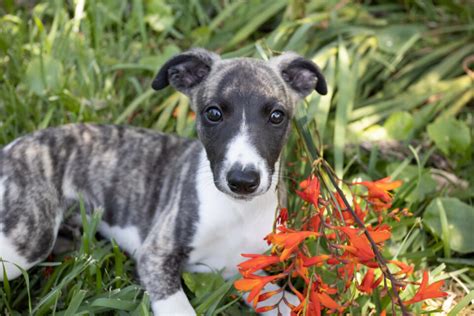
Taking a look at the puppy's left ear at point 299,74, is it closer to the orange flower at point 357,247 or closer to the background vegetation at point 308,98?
the background vegetation at point 308,98

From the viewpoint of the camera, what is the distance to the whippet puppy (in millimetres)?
3367

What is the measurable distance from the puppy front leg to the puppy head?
70 cm

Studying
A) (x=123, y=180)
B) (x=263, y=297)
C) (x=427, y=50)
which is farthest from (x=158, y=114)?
(x=263, y=297)

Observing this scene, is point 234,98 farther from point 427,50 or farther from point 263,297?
point 427,50

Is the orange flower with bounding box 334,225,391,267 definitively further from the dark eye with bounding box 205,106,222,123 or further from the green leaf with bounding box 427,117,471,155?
the green leaf with bounding box 427,117,471,155

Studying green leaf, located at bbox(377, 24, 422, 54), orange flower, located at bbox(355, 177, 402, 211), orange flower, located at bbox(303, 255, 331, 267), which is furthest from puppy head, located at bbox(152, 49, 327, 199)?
green leaf, located at bbox(377, 24, 422, 54)

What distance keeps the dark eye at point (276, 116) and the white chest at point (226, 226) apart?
0.47 m

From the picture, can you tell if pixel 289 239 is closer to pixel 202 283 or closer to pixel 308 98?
pixel 202 283

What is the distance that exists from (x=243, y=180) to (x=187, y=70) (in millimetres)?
1066

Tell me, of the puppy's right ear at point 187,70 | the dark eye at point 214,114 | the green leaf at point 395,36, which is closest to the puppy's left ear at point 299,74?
the puppy's right ear at point 187,70

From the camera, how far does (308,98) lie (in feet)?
16.1

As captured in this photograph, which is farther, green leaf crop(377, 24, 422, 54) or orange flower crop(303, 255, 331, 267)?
green leaf crop(377, 24, 422, 54)

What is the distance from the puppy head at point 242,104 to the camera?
3.18 meters

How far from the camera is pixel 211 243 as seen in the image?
378cm
